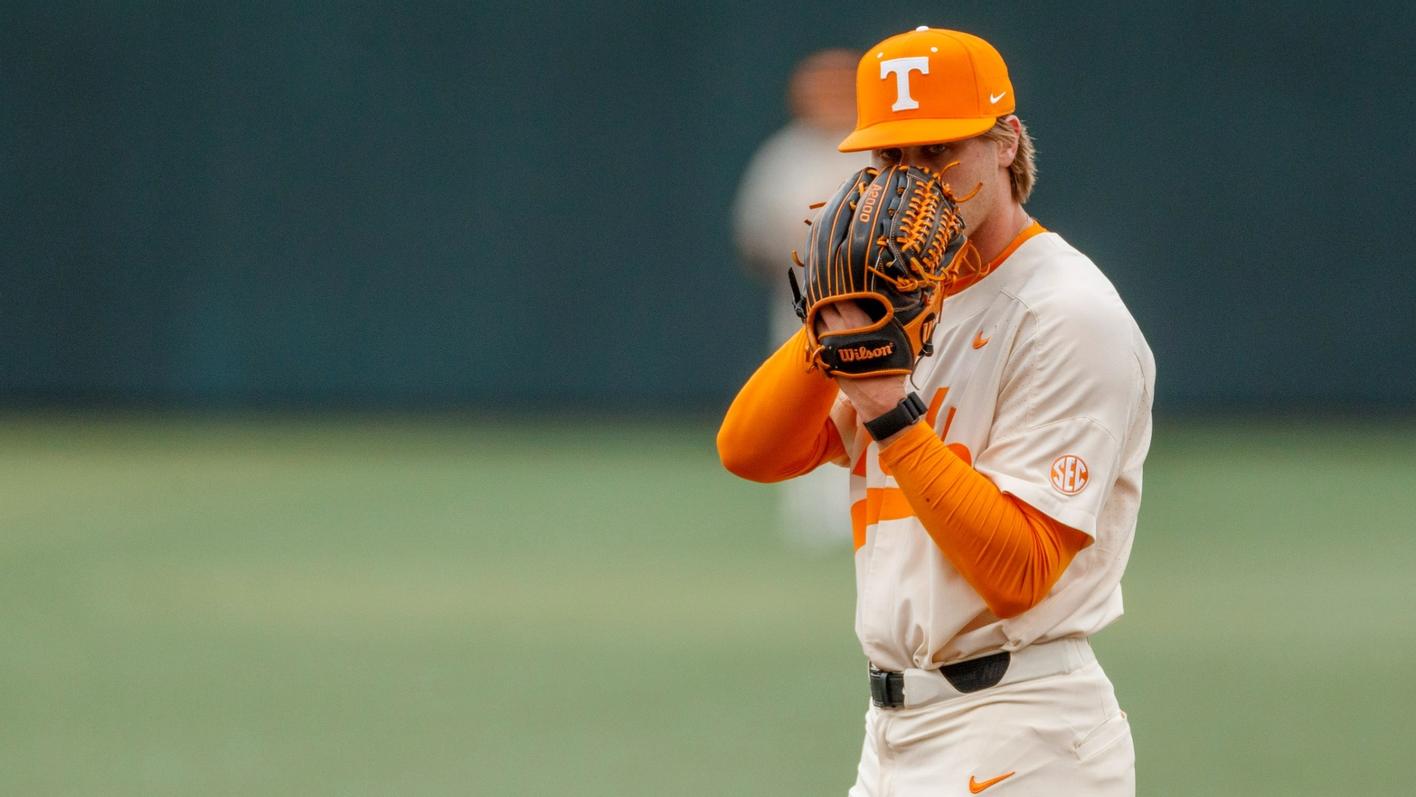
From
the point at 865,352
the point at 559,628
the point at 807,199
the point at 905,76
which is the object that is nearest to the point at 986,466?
the point at 865,352

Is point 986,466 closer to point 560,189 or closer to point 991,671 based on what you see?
point 991,671

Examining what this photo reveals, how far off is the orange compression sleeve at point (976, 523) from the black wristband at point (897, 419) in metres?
0.02

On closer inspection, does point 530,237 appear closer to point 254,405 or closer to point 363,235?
point 363,235

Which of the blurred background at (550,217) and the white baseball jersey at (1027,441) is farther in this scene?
the blurred background at (550,217)

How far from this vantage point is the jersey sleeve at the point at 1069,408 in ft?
9.93

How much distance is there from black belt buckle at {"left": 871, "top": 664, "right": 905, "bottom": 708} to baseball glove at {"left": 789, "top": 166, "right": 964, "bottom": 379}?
0.64 m

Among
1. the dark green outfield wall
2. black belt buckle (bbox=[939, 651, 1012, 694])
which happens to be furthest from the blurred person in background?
black belt buckle (bbox=[939, 651, 1012, 694])

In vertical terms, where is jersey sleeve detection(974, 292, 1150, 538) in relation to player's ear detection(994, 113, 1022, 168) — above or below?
below

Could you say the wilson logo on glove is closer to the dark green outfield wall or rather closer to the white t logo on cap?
the white t logo on cap

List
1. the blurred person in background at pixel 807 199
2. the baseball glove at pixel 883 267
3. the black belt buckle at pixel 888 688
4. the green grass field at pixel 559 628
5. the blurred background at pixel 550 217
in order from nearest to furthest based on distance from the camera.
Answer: the baseball glove at pixel 883 267 → the black belt buckle at pixel 888 688 → the green grass field at pixel 559 628 → the blurred person in background at pixel 807 199 → the blurred background at pixel 550 217

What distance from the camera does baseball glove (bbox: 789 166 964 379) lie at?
2.92 meters

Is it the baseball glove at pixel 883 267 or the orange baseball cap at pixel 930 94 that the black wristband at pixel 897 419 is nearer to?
the baseball glove at pixel 883 267

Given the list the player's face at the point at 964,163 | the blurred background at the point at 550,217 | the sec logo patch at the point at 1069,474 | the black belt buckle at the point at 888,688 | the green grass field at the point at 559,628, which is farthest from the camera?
the blurred background at the point at 550,217

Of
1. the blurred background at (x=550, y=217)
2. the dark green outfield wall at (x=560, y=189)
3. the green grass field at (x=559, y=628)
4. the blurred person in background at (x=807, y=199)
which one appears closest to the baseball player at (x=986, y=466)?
the green grass field at (x=559, y=628)
